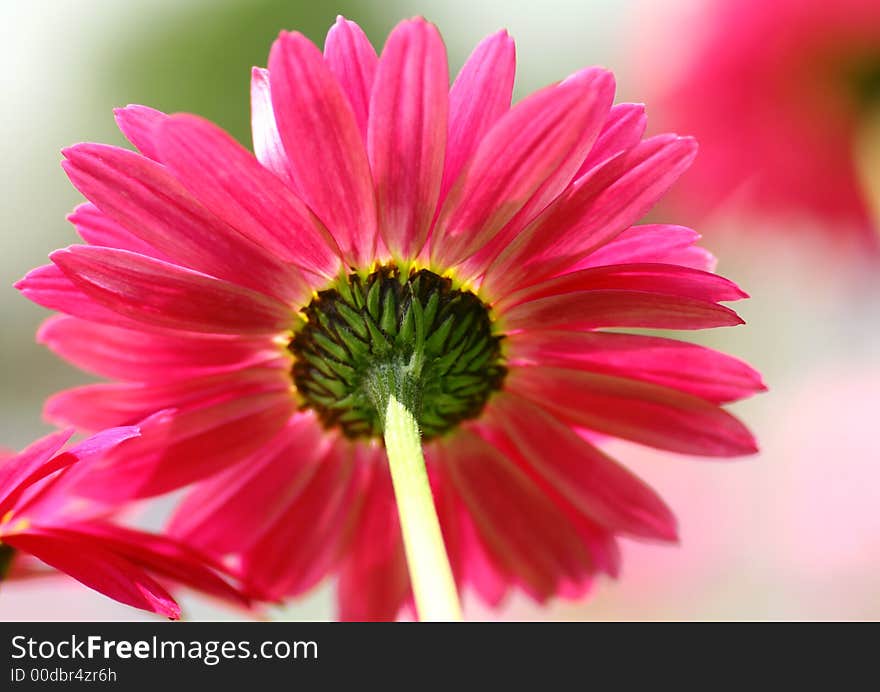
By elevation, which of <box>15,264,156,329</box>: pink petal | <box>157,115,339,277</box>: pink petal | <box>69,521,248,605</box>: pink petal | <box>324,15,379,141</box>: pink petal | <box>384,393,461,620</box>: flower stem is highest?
<box>324,15,379,141</box>: pink petal

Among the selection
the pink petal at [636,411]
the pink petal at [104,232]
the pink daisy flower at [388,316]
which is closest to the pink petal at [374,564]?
the pink daisy flower at [388,316]

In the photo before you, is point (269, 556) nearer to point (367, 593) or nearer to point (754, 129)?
point (367, 593)

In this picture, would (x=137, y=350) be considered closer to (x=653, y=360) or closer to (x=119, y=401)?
(x=119, y=401)

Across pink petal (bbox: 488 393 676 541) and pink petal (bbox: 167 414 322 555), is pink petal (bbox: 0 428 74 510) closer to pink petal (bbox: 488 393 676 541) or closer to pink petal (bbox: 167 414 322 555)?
pink petal (bbox: 167 414 322 555)

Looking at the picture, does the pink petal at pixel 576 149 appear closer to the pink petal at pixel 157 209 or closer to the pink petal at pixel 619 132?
the pink petal at pixel 619 132

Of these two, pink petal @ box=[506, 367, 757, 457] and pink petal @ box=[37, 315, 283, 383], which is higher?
pink petal @ box=[37, 315, 283, 383]

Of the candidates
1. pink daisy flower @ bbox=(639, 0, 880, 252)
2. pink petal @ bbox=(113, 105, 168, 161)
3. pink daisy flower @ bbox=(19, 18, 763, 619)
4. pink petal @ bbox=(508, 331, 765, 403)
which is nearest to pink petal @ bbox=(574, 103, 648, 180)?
pink daisy flower @ bbox=(19, 18, 763, 619)

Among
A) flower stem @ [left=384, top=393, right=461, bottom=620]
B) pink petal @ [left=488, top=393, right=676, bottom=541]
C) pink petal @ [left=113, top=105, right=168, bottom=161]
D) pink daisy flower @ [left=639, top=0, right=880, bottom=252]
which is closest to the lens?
flower stem @ [left=384, top=393, right=461, bottom=620]

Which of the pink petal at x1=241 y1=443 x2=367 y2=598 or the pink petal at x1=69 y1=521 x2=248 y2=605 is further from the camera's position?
the pink petal at x1=241 y1=443 x2=367 y2=598
